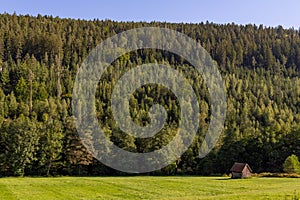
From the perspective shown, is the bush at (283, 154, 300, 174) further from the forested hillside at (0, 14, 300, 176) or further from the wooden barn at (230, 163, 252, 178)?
the forested hillside at (0, 14, 300, 176)

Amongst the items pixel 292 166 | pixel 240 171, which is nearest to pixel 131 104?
pixel 240 171

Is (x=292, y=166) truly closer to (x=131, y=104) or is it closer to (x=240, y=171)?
(x=240, y=171)

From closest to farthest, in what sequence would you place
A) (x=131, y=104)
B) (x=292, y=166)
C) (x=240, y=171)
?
(x=240, y=171) → (x=292, y=166) → (x=131, y=104)

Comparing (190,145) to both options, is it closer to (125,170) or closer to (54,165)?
(125,170)

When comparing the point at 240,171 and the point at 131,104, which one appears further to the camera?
the point at 131,104

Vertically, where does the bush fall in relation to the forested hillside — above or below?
below

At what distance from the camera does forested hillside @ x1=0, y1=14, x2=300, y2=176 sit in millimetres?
79750

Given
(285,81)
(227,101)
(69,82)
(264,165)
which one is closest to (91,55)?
(69,82)

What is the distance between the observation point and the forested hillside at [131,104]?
262 feet

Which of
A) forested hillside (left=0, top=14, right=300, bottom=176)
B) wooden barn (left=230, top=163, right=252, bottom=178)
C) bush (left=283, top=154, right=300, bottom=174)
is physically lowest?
wooden barn (left=230, top=163, right=252, bottom=178)

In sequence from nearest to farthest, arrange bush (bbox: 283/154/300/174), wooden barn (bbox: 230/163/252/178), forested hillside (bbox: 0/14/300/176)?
wooden barn (bbox: 230/163/252/178) < bush (bbox: 283/154/300/174) < forested hillside (bbox: 0/14/300/176)

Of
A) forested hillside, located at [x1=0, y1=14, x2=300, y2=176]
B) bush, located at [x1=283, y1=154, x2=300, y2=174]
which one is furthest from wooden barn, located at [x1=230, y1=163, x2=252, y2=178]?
forested hillside, located at [x1=0, y1=14, x2=300, y2=176]

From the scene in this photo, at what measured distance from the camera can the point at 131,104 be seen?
117 metres

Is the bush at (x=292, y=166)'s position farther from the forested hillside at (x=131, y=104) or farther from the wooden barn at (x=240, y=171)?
Answer: the forested hillside at (x=131, y=104)
